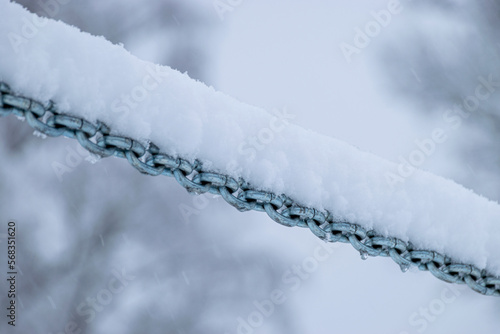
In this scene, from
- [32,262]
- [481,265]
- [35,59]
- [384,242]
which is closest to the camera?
[35,59]

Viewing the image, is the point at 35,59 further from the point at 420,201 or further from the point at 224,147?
the point at 420,201

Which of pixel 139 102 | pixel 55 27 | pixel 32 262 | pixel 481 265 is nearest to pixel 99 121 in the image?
pixel 139 102

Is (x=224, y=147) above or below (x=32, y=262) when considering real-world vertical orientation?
above

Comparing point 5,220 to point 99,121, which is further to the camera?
point 5,220

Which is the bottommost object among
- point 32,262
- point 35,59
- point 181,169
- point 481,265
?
point 32,262
